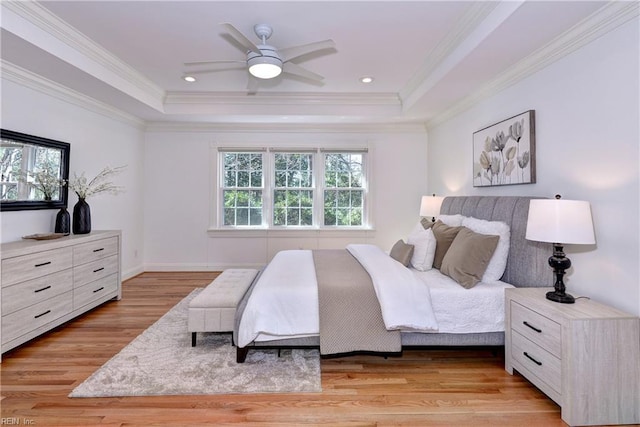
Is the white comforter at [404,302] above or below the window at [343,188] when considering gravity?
below

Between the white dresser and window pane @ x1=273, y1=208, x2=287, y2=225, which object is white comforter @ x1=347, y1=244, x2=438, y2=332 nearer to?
the white dresser

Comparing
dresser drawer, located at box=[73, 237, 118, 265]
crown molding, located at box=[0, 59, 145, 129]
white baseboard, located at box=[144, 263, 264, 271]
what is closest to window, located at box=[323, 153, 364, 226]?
white baseboard, located at box=[144, 263, 264, 271]

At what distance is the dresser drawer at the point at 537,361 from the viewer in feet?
5.74

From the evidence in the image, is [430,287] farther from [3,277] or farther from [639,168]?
[3,277]

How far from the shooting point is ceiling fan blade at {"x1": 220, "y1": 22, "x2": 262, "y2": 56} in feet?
6.44

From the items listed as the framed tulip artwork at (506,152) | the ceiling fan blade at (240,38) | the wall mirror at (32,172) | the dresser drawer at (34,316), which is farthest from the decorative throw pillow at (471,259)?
the wall mirror at (32,172)

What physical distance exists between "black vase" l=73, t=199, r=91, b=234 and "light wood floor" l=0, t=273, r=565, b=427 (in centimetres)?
124

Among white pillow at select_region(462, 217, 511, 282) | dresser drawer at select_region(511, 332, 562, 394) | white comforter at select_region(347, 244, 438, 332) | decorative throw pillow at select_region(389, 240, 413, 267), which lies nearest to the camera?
dresser drawer at select_region(511, 332, 562, 394)

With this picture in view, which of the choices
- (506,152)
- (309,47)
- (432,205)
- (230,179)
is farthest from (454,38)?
(230,179)

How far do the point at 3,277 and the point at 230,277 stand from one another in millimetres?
1676

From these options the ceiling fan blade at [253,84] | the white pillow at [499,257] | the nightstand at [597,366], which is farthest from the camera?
the ceiling fan blade at [253,84]

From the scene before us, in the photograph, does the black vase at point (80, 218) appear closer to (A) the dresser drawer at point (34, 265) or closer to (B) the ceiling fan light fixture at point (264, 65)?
(A) the dresser drawer at point (34, 265)

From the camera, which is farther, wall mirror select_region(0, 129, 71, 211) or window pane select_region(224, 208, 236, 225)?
window pane select_region(224, 208, 236, 225)

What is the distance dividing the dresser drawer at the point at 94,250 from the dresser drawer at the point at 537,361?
3.92 meters
